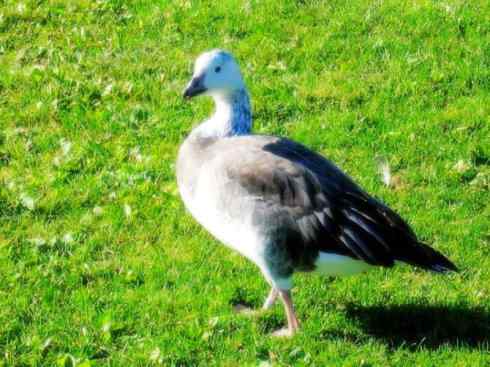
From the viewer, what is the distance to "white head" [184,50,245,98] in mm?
6676

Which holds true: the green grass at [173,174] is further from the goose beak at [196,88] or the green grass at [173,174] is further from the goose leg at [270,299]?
the goose beak at [196,88]

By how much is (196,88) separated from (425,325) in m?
2.17

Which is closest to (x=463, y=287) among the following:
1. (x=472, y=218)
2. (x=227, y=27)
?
(x=472, y=218)

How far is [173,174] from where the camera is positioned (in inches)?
310

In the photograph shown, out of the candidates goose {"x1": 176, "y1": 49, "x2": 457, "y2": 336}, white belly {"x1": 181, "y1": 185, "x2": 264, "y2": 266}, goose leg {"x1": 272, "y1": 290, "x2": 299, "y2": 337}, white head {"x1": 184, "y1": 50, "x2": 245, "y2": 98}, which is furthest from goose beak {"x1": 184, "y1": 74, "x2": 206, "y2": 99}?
goose leg {"x1": 272, "y1": 290, "x2": 299, "y2": 337}

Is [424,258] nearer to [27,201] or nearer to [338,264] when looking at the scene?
[338,264]

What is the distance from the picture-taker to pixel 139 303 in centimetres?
637

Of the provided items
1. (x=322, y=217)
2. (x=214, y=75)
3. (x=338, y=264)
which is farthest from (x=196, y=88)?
(x=338, y=264)

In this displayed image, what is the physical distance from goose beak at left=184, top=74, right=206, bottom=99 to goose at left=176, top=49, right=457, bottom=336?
2.01ft

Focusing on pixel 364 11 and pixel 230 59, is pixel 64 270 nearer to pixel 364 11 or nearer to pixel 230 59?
pixel 230 59

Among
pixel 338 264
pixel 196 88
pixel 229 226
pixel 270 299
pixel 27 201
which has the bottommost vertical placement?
pixel 270 299

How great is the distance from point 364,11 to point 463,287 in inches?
177

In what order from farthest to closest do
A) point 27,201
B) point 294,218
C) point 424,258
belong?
point 27,201, point 294,218, point 424,258

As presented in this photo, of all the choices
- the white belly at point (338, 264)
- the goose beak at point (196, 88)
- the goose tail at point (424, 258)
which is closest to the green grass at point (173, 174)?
the white belly at point (338, 264)
